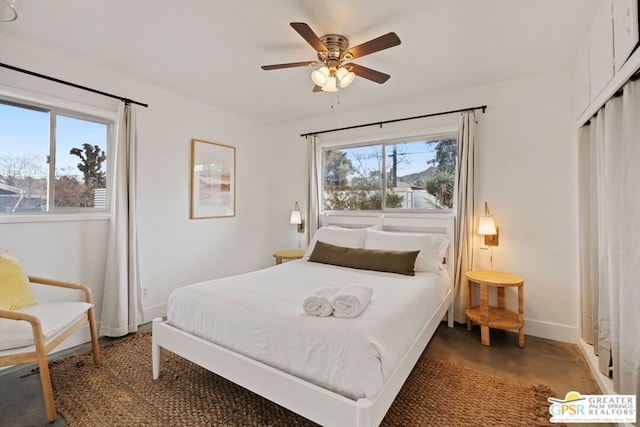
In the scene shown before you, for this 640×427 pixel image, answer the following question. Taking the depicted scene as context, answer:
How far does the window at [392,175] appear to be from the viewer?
3584 millimetres

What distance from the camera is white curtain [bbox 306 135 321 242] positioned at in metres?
4.27

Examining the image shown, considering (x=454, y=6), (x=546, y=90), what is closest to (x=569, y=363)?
(x=546, y=90)

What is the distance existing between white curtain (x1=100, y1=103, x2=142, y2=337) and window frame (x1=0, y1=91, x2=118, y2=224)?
146mm

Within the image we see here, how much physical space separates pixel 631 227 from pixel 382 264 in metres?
1.72

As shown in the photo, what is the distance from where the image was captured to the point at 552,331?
2895 millimetres

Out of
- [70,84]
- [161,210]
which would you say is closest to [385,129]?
[161,210]

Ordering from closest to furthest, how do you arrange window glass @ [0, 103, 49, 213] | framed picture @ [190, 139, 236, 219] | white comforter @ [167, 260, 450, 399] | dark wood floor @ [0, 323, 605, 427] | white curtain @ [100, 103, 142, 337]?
white comforter @ [167, 260, 450, 399] → dark wood floor @ [0, 323, 605, 427] → window glass @ [0, 103, 49, 213] → white curtain @ [100, 103, 142, 337] → framed picture @ [190, 139, 236, 219]

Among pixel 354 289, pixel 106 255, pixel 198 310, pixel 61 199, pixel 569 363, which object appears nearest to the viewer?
pixel 354 289

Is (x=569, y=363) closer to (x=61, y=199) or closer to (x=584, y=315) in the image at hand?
(x=584, y=315)

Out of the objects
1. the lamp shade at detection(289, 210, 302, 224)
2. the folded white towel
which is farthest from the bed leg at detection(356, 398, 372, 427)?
the lamp shade at detection(289, 210, 302, 224)

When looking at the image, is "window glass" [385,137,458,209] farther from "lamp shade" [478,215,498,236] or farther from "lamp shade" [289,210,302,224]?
"lamp shade" [289,210,302,224]

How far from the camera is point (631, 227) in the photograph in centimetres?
166

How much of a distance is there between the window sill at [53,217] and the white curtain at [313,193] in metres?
2.37

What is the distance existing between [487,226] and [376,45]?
204 centimetres
